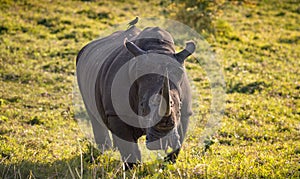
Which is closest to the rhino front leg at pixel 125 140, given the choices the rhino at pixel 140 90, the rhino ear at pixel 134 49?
the rhino at pixel 140 90

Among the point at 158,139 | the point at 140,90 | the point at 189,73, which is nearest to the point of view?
the point at 158,139

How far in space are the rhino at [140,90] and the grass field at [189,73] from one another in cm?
33

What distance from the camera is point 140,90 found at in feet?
16.6

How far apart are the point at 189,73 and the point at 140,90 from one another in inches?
345

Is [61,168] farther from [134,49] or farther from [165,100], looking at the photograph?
[165,100]

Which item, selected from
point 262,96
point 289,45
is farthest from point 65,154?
point 289,45

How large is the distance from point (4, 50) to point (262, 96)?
8.07 meters

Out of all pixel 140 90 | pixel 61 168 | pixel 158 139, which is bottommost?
pixel 61 168

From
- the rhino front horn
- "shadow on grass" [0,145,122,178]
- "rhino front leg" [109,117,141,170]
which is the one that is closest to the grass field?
"shadow on grass" [0,145,122,178]

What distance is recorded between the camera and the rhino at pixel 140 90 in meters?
4.77

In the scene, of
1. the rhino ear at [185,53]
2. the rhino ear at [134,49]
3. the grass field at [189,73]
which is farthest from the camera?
the grass field at [189,73]

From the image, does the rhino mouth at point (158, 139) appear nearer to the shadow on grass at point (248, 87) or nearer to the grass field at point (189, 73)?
the grass field at point (189, 73)

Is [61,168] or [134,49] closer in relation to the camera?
[134,49]

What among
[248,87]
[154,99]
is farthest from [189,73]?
[154,99]
